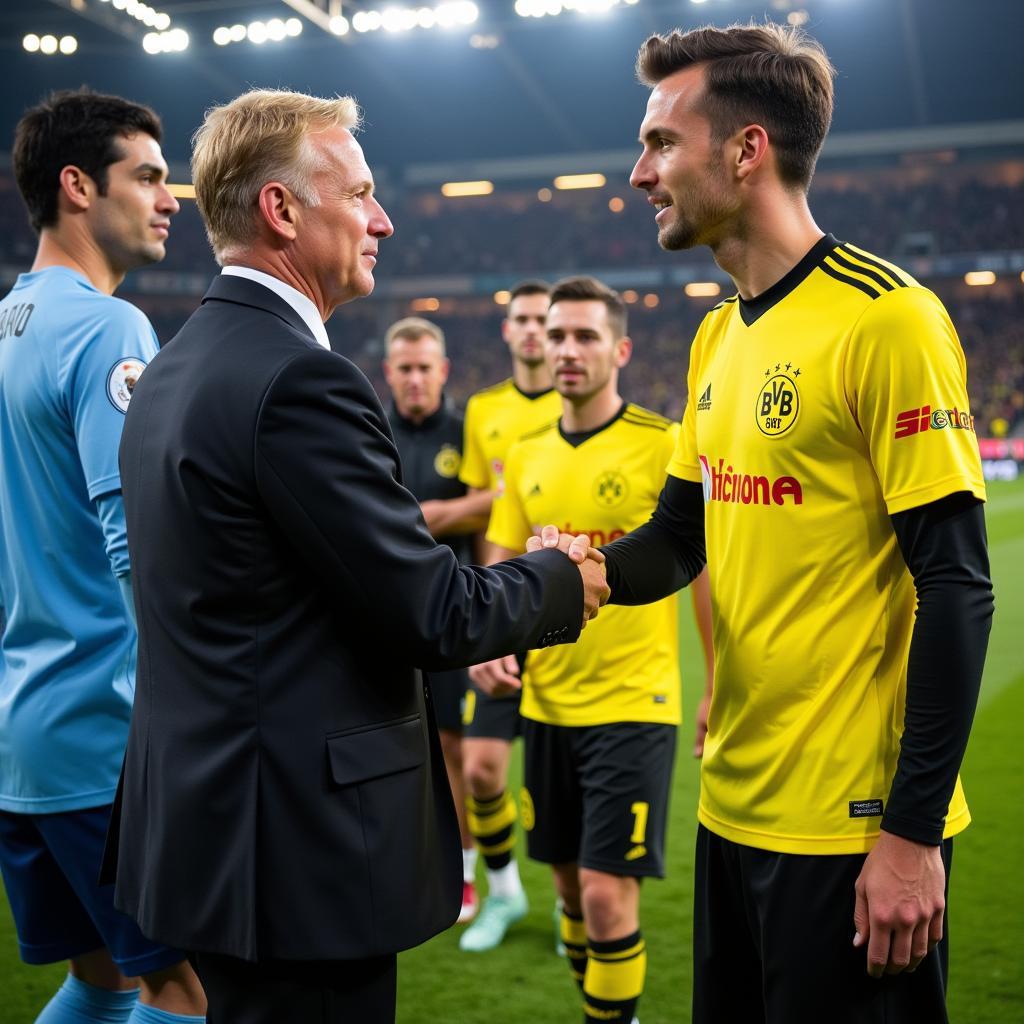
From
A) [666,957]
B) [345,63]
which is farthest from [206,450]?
[345,63]

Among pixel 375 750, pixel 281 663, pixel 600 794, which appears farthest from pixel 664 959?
pixel 281 663

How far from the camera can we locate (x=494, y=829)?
14.4 ft

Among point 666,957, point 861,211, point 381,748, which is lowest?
point 666,957

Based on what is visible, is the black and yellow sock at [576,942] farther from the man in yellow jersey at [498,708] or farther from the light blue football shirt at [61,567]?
the light blue football shirt at [61,567]

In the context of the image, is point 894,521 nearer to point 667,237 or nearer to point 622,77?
point 667,237

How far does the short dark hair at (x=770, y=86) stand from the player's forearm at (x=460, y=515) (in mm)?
3220

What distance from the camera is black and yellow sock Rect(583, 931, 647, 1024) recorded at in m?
3.23

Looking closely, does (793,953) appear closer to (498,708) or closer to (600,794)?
(600,794)

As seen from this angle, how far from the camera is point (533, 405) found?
5.36m

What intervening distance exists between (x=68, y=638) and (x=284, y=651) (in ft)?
3.08

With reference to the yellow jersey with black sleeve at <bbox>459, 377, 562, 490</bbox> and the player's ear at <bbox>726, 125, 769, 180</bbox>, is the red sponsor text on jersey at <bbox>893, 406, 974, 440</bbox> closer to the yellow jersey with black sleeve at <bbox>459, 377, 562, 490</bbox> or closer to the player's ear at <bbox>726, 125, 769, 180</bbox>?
the player's ear at <bbox>726, 125, 769, 180</bbox>

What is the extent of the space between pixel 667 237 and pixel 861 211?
33.8 m

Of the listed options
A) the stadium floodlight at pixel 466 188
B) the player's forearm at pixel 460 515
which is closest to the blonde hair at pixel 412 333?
the player's forearm at pixel 460 515

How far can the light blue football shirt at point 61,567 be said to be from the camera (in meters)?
2.38
